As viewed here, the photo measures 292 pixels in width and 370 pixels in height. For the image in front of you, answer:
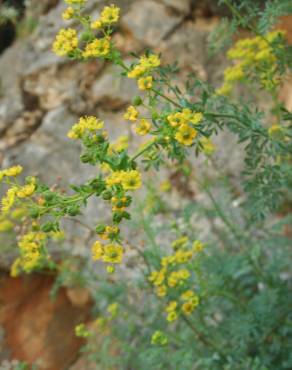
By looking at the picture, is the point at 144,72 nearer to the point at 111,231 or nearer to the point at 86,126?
the point at 86,126

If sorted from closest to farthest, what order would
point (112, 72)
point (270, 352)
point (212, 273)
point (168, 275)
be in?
point (168, 275) → point (270, 352) → point (212, 273) → point (112, 72)

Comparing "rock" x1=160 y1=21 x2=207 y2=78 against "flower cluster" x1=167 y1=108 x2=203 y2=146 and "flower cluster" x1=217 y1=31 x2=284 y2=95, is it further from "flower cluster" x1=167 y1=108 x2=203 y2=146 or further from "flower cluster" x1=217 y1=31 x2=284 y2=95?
"flower cluster" x1=167 y1=108 x2=203 y2=146

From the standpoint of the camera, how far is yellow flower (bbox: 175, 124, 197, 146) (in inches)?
57.5

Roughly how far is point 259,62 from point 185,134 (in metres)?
1.25

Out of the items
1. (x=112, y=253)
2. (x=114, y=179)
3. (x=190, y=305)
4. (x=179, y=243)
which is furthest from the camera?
(x=179, y=243)

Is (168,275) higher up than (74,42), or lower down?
lower down

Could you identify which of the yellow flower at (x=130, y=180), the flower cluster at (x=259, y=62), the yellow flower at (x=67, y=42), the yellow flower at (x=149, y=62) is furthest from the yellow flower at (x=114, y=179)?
the flower cluster at (x=259, y=62)

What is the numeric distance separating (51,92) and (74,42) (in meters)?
2.87

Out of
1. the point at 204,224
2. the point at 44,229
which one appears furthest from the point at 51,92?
the point at 44,229

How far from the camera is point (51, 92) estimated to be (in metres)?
4.48

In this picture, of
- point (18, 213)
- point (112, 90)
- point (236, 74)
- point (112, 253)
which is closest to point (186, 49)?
point (112, 90)

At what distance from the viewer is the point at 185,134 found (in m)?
1.47

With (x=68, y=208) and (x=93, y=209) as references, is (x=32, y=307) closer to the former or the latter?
(x=93, y=209)

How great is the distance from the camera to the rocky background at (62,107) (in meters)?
4.06
